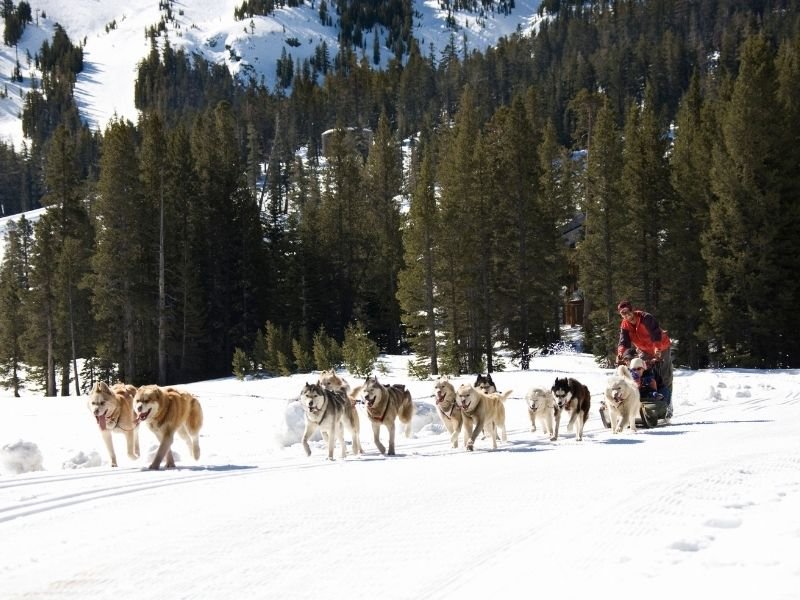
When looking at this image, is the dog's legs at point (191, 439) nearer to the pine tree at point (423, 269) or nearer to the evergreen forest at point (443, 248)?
the evergreen forest at point (443, 248)

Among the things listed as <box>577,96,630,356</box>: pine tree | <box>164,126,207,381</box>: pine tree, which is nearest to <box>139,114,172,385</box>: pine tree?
<box>164,126,207,381</box>: pine tree

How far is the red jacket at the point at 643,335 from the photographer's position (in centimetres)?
1287

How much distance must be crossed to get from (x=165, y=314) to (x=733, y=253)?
2411 centimetres

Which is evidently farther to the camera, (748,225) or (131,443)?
(748,225)

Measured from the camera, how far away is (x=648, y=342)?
507 inches

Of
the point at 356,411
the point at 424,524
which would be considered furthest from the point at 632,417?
the point at 424,524

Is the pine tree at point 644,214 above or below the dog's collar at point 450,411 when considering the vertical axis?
above

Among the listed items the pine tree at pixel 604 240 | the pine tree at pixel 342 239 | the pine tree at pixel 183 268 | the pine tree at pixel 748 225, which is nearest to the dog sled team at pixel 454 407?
the pine tree at pixel 748 225

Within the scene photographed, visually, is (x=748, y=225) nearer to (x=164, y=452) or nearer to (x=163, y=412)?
(x=163, y=412)

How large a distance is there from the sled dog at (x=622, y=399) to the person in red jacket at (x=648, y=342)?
3.37 feet

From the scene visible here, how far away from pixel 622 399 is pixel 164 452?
21.7 ft

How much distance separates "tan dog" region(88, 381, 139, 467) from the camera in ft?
32.8

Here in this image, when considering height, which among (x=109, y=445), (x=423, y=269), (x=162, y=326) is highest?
(x=423, y=269)

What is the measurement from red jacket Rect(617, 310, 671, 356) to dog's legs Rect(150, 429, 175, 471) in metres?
7.37
